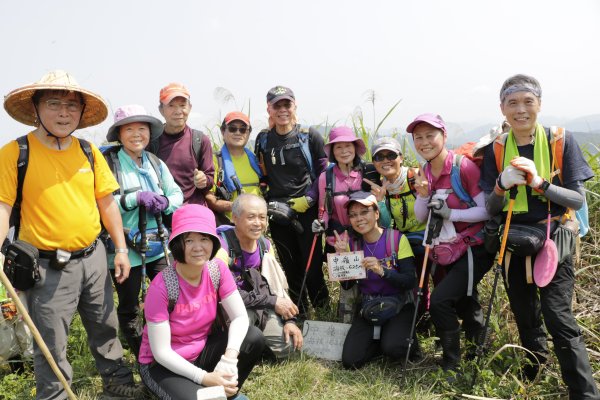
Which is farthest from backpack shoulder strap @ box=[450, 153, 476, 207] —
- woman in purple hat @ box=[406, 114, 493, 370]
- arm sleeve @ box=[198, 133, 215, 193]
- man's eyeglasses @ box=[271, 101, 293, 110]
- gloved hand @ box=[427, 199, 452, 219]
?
arm sleeve @ box=[198, 133, 215, 193]

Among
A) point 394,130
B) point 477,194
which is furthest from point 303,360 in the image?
point 394,130

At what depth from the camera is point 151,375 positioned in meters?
3.28

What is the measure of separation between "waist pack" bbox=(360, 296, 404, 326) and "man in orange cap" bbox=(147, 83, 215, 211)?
6.53 ft

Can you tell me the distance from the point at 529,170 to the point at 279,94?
2.63 metres

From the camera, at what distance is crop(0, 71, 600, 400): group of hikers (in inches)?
129

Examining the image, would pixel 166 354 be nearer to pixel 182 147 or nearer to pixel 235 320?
pixel 235 320

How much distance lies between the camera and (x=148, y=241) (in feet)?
13.4

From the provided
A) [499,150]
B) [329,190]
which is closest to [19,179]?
[329,190]

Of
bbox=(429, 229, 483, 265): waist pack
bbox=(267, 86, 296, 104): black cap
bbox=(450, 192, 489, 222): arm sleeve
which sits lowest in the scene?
bbox=(429, 229, 483, 265): waist pack

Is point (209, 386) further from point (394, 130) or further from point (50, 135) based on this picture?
point (394, 130)

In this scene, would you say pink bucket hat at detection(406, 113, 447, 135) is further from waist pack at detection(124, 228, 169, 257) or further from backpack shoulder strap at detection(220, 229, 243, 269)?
waist pack at detection(124, 228, 169, 257)

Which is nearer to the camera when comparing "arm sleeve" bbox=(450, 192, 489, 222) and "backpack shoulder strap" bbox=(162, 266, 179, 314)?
"backpack shoulder strap" bbox=(162, 266, 179, 314)

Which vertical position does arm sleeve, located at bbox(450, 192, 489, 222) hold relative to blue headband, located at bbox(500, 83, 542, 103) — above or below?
below

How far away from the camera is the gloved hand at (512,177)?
3.29 metres
